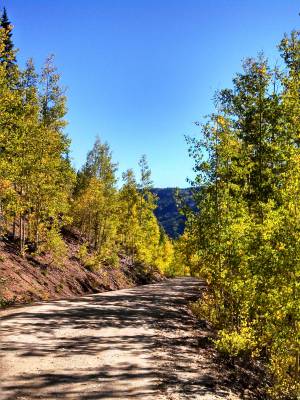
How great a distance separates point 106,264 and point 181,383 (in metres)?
39.2

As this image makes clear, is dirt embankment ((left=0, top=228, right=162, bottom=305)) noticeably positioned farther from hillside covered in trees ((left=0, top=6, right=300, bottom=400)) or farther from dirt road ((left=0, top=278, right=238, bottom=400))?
dirt road ((left=0, top=278, right=238, bottom=400))

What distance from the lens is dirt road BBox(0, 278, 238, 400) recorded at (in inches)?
479

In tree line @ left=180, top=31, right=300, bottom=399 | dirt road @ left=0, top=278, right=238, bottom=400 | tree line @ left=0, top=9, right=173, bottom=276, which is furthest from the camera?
tree line @ left=0, top=9, right=173, bottom=276

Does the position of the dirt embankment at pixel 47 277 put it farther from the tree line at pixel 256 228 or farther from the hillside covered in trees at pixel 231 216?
the tree line at pixel 256 228

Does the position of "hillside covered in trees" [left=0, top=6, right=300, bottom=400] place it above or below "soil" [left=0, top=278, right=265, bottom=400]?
above

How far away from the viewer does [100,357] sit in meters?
15.1

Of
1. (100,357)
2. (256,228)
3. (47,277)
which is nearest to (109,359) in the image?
(100,357)

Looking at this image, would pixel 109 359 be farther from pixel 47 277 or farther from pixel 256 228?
pixel 47 277

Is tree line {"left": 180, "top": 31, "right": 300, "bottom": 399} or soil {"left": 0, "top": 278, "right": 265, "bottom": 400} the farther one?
tree line {"left": 180, "top": 31, "right": 300, "bottom": 399}

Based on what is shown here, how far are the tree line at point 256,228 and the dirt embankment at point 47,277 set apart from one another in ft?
39.1

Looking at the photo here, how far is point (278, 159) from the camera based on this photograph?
24.2 m

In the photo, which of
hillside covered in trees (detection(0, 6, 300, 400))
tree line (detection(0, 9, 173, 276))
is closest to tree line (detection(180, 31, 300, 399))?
hillside covered in trees (detection(0, 6, 300, 400))

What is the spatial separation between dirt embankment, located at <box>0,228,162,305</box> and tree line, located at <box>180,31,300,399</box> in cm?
1192

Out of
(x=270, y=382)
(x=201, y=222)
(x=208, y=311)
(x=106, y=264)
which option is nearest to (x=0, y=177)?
(x=201, y=222)
